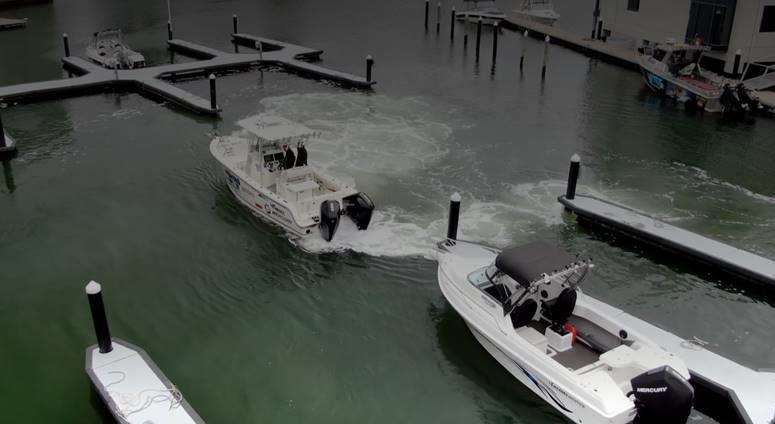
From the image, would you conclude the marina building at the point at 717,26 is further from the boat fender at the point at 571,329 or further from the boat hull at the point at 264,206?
the boat fender at the point at 571,329

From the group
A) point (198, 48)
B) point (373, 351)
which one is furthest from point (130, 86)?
point (373, 351)

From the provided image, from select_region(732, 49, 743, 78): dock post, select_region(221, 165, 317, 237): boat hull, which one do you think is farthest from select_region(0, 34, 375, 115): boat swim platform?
select_region(732, 49, 743, 78): dock post

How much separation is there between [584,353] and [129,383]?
6.65m

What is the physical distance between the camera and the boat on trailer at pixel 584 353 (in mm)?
8672

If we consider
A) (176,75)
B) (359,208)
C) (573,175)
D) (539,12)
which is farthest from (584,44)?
(359,208)

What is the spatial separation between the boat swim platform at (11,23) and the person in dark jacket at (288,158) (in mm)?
33394

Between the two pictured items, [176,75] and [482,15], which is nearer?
[176,75]

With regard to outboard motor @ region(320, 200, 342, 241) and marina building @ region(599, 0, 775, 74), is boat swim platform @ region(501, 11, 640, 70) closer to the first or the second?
marina building @ region(599, 0, 775, 74)

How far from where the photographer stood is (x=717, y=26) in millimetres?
27641

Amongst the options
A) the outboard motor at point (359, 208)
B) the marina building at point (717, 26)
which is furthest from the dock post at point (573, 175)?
the marina building at point (717, 26)

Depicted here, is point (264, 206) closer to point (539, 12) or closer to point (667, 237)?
point (667, 237)

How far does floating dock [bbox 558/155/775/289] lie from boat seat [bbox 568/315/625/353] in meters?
4.75

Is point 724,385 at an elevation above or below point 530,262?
below

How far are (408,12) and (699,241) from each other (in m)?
38.6
